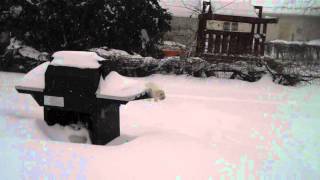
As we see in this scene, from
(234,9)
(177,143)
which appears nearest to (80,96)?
(177,143)

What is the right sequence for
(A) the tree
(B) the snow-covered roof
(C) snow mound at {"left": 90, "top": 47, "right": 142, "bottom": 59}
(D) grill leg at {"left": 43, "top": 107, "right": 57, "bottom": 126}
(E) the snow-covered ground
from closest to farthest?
(E) the snow-covered ground, (D) grill leg at {"left": 43, "top": 107, "right": 57, "bottom": 126}, (C) snow mound at {"left": 90, "top": 47, "right": 142, "bottom": 59}, (A) the tree, (B) the snow-covered roof

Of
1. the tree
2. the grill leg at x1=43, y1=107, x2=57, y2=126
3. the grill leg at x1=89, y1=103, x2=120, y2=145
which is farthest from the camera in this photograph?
the tree

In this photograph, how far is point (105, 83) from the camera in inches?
193

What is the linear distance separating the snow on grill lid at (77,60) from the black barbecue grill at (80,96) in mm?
44

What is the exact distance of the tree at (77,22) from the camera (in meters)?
11.2

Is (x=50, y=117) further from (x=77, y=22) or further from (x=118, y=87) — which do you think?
(x=77, y=22)

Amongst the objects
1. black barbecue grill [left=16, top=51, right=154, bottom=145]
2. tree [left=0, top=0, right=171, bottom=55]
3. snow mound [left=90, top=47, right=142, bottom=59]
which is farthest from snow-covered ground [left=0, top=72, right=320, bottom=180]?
tree [left=0, top=0, right=171, bottom=55]

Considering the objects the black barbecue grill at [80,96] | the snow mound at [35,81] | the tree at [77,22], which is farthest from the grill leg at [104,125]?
the tree at [77,22]

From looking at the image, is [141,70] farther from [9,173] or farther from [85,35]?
[9,173]

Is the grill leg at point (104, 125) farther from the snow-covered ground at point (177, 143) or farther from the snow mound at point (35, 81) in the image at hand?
the snow mound at point (35, 81)

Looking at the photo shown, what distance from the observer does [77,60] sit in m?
4.85

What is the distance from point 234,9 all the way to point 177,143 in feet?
30.2

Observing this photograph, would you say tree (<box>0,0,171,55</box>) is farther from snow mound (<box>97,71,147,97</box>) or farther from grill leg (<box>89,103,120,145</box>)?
snow mound (<box>97,71,147,97</box>)

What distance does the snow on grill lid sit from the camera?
4.81 metres
